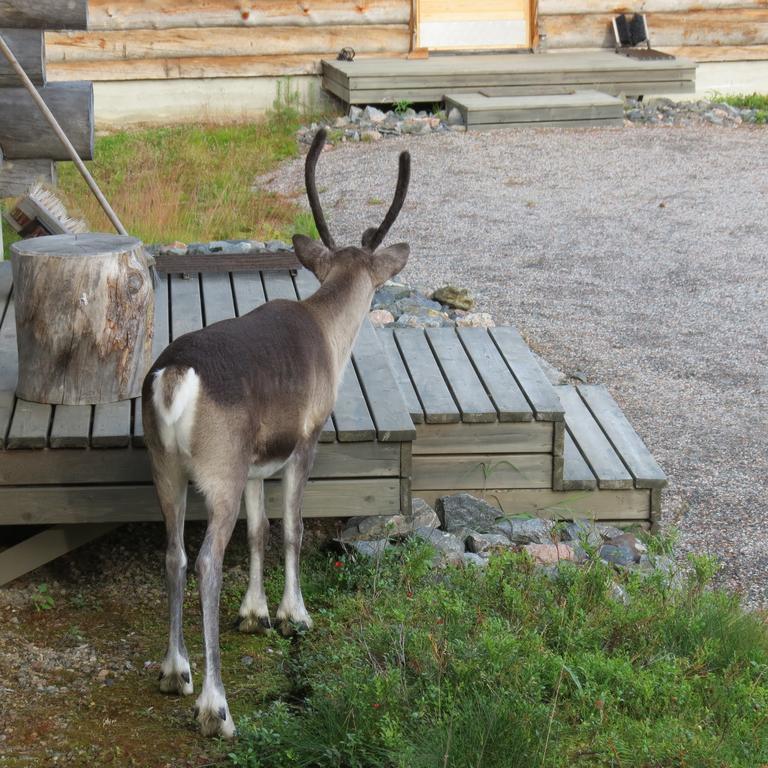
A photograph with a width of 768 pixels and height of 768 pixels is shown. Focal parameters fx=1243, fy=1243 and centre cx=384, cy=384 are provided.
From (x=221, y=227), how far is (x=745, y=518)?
601 centimetres

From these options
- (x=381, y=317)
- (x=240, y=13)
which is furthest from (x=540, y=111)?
(x=381, y=317)

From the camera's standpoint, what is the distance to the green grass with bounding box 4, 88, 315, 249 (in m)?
10.5

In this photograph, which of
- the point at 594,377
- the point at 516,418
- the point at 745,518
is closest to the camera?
the point at 516,418

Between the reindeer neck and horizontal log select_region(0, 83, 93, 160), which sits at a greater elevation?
horizontal log select_region(0, 83, 93, 160)

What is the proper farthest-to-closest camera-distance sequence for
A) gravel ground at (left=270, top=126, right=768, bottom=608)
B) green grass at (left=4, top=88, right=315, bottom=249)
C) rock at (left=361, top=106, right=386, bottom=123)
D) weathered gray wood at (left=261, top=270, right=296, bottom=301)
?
rock at (left=361, top=106, right=386, bottom=123) < green grass at (left=4, top=88, right=315, bottom=249) < weathered gray wood at (left=261, top=270, right=296, bottom=301) < gravel ground at (left=270, top=126, right=768, bottom=608)

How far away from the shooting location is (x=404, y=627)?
13.6 ft

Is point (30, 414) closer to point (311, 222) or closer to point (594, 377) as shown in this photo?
point (594, 377)

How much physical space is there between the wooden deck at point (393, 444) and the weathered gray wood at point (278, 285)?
0.02 m

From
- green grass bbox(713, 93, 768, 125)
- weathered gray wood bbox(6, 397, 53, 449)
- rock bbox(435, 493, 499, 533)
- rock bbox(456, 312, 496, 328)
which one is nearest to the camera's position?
weathered gray wood bbox(6, 397, 53, 449)

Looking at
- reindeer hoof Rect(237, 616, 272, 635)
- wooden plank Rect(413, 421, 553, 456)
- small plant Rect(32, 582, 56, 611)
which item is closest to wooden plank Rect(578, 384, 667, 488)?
wooden plank Rect(413, 421, 553, 456)

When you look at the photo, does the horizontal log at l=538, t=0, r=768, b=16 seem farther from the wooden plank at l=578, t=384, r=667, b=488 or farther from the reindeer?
the reindeer

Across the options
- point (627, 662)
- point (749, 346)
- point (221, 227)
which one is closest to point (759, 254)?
point (749, 346)

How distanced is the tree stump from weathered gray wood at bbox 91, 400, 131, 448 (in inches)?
2.4

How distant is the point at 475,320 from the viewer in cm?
858
